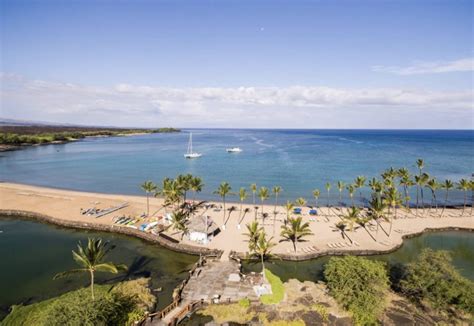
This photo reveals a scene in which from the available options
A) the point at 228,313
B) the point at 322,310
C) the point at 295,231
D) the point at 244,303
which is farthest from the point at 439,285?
the point at 228,313

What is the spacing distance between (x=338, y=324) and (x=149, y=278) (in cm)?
2413

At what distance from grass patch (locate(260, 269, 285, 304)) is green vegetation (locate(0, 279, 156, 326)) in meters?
13.2

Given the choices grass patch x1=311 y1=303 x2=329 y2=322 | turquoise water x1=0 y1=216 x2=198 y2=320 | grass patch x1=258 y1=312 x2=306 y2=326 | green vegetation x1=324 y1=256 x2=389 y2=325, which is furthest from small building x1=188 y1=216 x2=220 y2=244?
green vegetation x1=324 y1=256 x2=389 y2=325

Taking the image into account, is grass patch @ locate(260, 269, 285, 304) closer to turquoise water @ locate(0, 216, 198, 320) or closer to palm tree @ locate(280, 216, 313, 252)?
palm tree @ locate(280, 216, 313, 252)

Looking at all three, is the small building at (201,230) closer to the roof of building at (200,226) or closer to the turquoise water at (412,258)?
the roof of building at (200,226)

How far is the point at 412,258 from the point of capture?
41344mm

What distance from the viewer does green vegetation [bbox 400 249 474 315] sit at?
2603 cm

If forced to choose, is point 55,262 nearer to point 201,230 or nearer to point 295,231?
point 201,230

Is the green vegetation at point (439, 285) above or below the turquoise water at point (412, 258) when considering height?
above

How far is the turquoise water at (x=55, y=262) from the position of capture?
32281 mm

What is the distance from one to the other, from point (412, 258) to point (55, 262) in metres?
56.6

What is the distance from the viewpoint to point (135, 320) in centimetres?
2673

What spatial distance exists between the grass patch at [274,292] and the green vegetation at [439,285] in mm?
14152

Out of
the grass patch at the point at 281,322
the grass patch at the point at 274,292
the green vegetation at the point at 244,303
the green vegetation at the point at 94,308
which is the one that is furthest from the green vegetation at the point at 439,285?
the green vegetation at the point at 94,308
